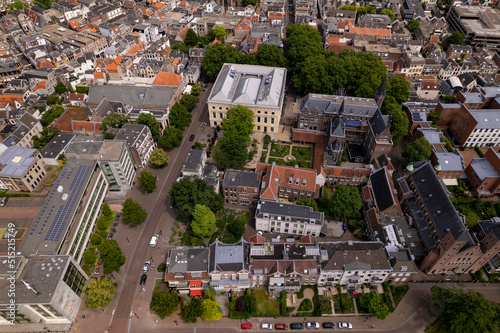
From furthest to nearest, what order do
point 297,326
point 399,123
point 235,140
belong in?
point 399,123
point 235,140
point 297,326

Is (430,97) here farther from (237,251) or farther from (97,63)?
(97,63)

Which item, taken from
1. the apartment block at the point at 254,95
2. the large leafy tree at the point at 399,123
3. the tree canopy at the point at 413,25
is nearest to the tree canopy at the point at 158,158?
the apartment block at the point at 254,95

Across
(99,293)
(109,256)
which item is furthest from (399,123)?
(99,293)

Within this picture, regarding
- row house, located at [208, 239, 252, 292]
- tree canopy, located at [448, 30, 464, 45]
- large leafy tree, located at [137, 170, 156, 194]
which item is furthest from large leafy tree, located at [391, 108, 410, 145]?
tree canopy, located at [448, 30, 464, 45]

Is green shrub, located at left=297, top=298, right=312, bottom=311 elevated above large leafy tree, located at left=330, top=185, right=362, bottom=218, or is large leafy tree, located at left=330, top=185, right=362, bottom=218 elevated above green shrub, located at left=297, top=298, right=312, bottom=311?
large leafy tree, located at left=330, top=185, right=362, bottom=218

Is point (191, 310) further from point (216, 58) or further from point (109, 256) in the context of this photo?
point (216, 58)

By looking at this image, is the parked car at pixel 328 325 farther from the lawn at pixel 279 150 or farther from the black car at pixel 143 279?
the lawn at pixel 279 150

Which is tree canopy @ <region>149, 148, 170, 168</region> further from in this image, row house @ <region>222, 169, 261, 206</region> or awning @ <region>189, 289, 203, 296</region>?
awning @ <region>189, 289, 203, 296</region>

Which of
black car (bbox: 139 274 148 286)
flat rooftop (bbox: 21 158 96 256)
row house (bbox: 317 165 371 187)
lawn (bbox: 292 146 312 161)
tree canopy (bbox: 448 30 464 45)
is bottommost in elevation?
black car (bbox: 139 274 148 286)
